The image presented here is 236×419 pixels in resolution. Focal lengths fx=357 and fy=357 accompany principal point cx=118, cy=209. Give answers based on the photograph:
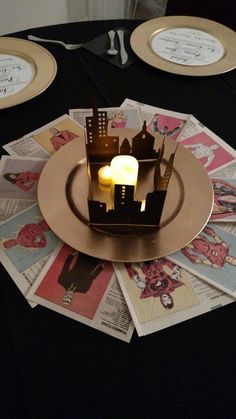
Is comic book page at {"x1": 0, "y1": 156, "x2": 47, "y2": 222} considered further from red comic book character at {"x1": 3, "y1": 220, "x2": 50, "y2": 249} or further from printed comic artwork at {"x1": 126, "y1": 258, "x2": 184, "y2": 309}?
printed comic artwork at {"x1": 126, "y1": 258, "x2": 184, "y2": 309}

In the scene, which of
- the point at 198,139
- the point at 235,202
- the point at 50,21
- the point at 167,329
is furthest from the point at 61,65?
the point at 50,21

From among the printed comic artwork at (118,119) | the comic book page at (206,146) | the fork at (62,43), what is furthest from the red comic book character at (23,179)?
the fork at (62,43)

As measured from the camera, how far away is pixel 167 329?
52 centimetres

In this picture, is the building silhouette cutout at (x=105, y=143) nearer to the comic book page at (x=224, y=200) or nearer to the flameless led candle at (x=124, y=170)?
the flameless led candle at (x=124, y=170)

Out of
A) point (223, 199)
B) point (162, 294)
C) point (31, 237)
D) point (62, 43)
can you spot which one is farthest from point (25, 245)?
point (62, 43)

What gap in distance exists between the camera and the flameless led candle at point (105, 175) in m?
0.65

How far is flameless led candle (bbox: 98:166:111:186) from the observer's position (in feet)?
2.14

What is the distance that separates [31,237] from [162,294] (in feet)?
0.79

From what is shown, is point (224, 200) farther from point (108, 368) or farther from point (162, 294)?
point (108, 368)

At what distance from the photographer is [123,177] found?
61 cm

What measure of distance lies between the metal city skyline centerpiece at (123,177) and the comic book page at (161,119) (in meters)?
0.13

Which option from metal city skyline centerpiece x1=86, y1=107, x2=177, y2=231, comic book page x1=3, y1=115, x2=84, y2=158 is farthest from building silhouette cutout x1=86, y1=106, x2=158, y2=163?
comic book page x1=3, y1=115, x2=84, y2=158

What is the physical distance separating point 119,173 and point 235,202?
0.23 m

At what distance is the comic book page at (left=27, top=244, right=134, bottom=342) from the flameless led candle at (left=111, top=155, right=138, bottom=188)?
14cm
